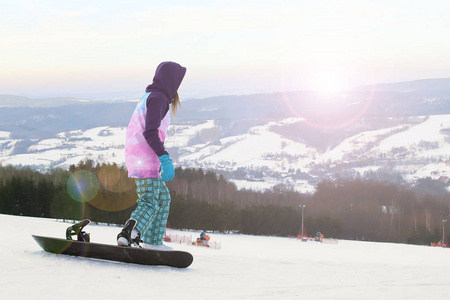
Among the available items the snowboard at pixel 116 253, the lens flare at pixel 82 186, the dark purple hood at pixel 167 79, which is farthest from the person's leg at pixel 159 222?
the lens flare at pixel 82 186

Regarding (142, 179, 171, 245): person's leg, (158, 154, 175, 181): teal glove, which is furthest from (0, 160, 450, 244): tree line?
(158, 154, 175, 181): teal glove

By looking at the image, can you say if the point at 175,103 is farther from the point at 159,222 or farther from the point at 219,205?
the point at 219,205

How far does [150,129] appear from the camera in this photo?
6.55 m

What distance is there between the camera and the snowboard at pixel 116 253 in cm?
621

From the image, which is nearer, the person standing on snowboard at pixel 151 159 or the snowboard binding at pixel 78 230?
the person standing on snowboard at pixel 151 159

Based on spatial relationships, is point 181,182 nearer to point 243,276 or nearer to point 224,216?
point 224,216

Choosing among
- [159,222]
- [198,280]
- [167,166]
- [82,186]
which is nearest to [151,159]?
[167,166]

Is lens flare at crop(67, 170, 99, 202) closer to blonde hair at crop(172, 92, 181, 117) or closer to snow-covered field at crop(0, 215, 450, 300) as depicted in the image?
blonde hair at crop(172, 92, 181, 117)

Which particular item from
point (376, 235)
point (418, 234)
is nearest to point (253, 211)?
point (418, 234)

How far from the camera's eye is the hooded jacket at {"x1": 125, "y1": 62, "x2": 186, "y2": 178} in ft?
21.5

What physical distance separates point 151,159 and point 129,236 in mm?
955

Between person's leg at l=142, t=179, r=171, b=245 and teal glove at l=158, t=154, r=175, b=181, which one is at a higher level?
teal glove at l=158, t=154, r=175, b=181

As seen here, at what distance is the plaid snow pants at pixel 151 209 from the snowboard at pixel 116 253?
1.53 ft

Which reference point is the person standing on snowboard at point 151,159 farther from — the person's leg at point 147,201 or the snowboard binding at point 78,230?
the snowboard binding at point 78,230
